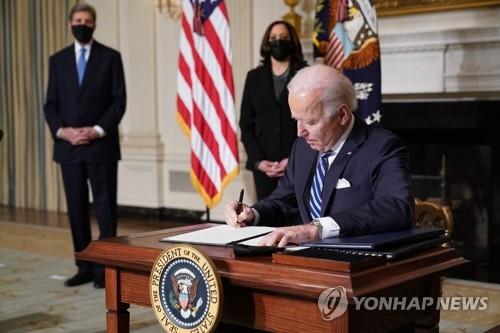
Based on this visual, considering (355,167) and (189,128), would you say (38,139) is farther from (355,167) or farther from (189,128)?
(355,167)

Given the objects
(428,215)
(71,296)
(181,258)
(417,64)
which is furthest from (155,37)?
(181,258)

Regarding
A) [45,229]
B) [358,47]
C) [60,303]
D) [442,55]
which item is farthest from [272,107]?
[45,229]

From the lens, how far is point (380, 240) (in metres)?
1.83

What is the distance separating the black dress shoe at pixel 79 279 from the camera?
4934 mm

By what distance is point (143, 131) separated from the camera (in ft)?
25.7

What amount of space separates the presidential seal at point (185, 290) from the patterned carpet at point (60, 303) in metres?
2.10

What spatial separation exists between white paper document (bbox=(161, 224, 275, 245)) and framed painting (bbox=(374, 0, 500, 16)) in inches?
145

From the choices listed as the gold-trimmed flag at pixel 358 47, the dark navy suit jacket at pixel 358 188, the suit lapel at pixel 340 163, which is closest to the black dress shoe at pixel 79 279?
the gold-trimmed flag at pixel 358 47

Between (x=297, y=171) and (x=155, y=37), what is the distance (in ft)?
18.0

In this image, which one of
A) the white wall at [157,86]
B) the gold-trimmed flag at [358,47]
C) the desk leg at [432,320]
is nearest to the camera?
the desk leg at [432,320]

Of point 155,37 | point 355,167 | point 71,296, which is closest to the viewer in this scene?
point 355,167

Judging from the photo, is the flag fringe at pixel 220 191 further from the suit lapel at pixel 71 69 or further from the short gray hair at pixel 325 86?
the short gray hair at pixel 325 86

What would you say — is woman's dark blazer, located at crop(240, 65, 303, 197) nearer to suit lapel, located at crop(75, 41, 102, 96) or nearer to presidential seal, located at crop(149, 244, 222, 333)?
suit lapel, located at crop(75, 41, 102, 96)

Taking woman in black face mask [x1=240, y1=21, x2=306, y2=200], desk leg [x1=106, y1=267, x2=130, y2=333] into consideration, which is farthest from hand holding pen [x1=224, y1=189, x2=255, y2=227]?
woman in black face mask [x1=240, y1=21, x2=306, y2=200]
